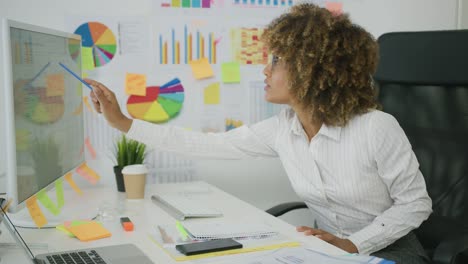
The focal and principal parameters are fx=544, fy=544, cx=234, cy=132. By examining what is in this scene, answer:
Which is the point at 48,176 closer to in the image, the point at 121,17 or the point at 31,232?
the point at 31,232

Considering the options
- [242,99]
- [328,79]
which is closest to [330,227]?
[328,79]

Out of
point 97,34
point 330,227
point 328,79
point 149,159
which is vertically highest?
point 97,34

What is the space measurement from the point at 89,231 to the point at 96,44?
828mm

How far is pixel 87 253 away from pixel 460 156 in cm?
118

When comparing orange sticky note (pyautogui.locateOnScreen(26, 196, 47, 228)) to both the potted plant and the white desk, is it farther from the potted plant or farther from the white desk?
the potted plant

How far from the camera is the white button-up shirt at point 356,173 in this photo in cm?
153

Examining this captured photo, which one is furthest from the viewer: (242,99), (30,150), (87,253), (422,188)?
(242,99)

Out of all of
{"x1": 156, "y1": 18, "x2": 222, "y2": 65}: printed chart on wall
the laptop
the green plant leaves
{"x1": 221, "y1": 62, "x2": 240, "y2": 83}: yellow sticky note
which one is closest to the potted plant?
the green plant leaves

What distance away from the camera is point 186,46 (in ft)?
6.86

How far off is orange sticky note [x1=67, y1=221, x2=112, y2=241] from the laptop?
0.34 ft

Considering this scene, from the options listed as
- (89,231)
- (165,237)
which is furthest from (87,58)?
(165,237)

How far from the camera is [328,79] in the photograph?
5.20ft

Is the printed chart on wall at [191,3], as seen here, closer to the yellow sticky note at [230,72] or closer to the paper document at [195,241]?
the yellow sticky note at [230,72]

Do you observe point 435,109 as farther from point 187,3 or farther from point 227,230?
point 187,3
